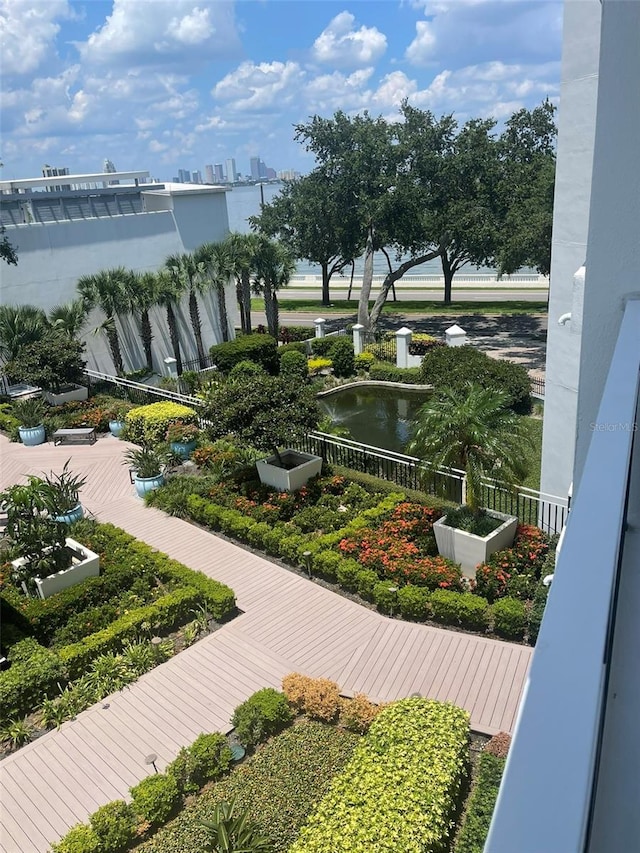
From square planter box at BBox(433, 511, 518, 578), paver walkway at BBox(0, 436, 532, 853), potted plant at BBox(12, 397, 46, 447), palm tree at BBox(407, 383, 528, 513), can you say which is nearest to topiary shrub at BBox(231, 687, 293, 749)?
paver walkway at BBox(0, 436, 532, 853)

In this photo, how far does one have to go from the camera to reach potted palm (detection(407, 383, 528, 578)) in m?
10.6

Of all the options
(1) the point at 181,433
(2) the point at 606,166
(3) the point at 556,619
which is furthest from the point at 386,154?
(3) the point at 556,619

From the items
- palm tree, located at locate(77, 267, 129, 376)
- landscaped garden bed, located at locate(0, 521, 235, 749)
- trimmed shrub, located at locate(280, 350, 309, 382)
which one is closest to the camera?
landscaped garden bed, located at locate(0, 521, 235, 749)

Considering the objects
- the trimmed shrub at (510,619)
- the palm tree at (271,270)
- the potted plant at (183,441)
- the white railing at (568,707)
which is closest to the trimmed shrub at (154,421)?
the potted plant at (183,441)

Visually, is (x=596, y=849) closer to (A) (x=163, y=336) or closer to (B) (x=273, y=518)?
(B) (x=273, y=518)

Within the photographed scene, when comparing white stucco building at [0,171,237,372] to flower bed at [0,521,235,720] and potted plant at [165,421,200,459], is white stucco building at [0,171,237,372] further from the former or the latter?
flower bed at [0,521,235,720]

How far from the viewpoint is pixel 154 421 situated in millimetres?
17547

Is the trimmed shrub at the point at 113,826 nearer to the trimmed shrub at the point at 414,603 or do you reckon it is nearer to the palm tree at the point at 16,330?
the trimmed shrub at the point at 414,603

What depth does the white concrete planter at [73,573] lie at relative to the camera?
10.6m

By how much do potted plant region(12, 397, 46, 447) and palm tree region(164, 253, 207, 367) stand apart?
8.71m

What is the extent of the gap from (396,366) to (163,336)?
9597mm

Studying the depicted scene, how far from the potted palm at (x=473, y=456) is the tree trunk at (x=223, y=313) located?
59.2 ft

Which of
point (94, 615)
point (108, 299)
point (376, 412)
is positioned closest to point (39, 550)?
point (94, 615)

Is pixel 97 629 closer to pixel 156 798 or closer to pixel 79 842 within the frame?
pixel 156 798
